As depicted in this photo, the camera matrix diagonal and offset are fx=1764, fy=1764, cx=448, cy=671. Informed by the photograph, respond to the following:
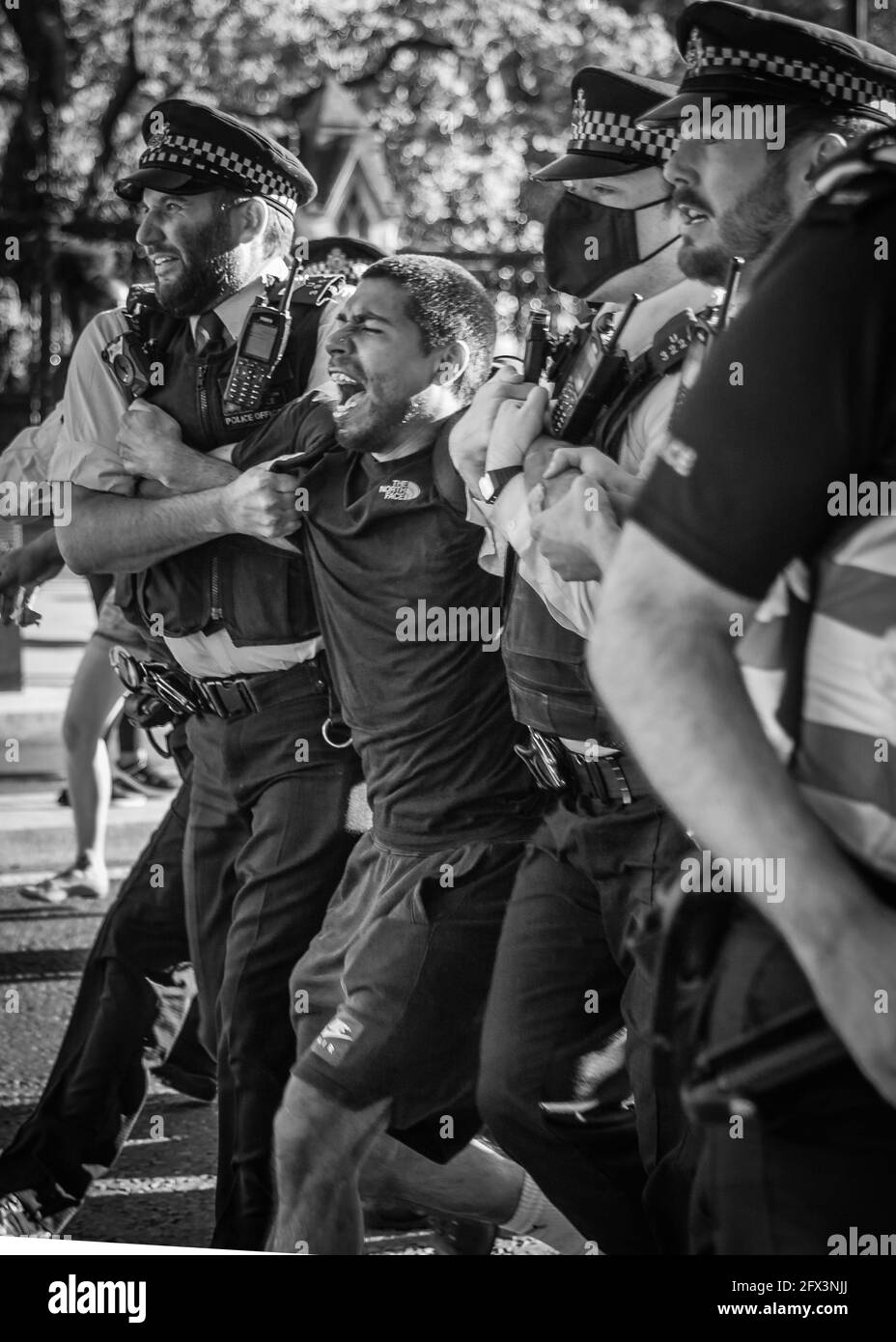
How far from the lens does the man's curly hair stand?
362cm

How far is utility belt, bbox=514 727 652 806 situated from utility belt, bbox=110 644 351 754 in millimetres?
763

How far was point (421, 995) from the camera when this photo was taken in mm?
3154

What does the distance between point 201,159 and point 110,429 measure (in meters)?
0.67

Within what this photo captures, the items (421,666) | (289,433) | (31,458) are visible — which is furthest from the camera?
(31,458)

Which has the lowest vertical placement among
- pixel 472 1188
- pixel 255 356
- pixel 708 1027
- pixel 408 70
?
pixel 472 1188

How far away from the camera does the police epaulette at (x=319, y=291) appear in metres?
4.05

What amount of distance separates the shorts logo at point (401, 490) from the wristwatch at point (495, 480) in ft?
1.28

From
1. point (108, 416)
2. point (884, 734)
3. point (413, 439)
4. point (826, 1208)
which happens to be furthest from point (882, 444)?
point (108, 416)

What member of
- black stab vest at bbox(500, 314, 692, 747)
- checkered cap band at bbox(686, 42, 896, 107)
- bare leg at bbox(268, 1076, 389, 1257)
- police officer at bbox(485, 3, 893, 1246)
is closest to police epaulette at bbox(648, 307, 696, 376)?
black stab vest at bbox(500, 314, 692, 747)

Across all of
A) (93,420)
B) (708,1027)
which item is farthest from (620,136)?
(708,1027)

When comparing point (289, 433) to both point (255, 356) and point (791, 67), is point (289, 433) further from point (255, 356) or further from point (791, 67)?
point (791, 67)

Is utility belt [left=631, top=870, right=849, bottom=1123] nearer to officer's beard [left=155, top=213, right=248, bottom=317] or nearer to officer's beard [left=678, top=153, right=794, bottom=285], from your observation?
officer's beard [left=678, top=153, right=794, bottom=285]

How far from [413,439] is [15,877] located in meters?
4.34
